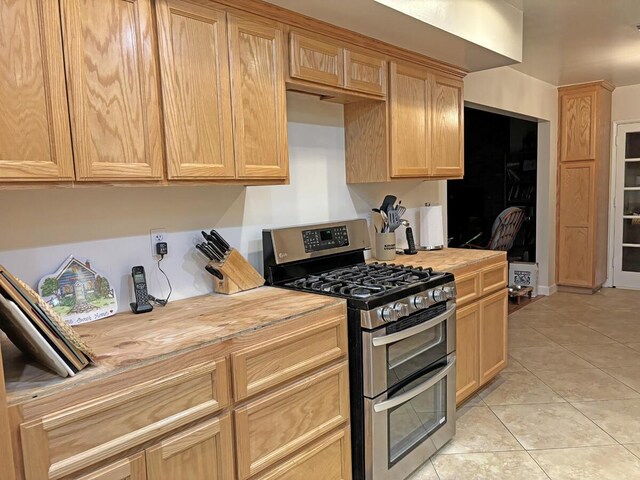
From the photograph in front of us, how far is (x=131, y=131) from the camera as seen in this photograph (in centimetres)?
160

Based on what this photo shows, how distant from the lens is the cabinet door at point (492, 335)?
2.93m

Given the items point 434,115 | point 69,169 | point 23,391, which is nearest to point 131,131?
point 69,169

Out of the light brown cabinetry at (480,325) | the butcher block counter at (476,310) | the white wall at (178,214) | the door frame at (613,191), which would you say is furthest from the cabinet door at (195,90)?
the door frame at (613,191)

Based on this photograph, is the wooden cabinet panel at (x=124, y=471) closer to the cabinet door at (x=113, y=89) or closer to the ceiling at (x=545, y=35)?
the cabinet door at (x=113, y=89)

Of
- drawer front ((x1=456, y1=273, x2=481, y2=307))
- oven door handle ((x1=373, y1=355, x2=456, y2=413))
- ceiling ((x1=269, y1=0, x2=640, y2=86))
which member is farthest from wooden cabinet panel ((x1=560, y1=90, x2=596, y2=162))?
oven door handle ((x1=373, y1=355, x2=456, y2=413))

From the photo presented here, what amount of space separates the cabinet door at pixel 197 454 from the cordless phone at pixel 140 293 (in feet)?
1.98

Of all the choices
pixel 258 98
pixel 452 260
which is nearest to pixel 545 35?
pixel 452 260

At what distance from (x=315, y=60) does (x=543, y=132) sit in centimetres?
423

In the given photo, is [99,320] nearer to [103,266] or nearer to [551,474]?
[103,266]

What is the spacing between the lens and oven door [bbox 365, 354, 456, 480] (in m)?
2.01

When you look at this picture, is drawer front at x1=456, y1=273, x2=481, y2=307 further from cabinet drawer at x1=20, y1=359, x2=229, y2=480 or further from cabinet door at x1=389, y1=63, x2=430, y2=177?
cabinet drawer at x1=20, y1=359, x2=229, y2=480

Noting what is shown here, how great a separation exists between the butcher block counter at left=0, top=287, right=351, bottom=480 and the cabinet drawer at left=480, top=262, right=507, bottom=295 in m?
1.33

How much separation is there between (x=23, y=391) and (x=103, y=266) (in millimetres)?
754

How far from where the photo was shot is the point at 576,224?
18.2 feet
